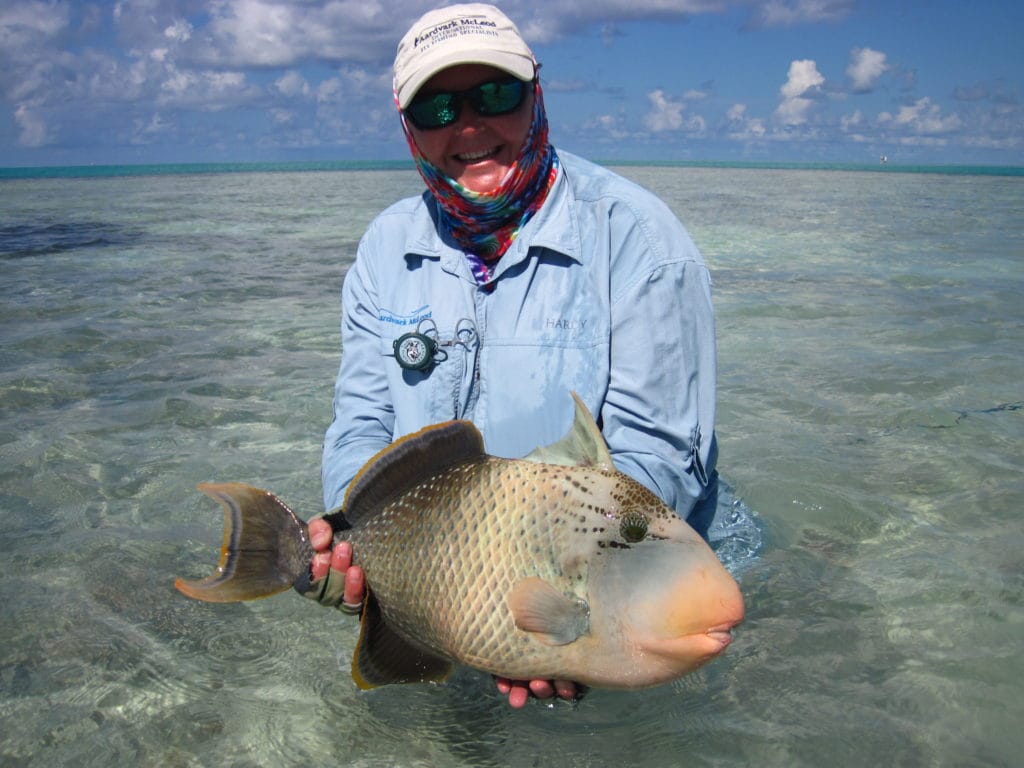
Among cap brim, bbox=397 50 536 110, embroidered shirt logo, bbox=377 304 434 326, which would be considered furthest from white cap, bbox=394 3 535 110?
embroidered shirt logo, bbox=377 304 434 326

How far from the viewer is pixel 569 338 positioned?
2846mm

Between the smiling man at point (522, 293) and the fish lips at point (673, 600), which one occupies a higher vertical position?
the smiling man at point (522, 293)

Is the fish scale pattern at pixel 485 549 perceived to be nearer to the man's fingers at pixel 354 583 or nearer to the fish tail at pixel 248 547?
the man's fingers at pixel 354 583

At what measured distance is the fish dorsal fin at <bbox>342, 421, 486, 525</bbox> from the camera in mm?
2275

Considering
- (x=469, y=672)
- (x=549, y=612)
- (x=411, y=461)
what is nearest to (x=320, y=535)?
(x=411, y=461)

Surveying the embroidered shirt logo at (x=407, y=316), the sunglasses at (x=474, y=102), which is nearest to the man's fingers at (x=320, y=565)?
the embroidered shirt logo at (x=407, y=316)

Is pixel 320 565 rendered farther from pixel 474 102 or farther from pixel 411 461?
pixel 474 102

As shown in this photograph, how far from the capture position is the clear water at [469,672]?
9.49 feet

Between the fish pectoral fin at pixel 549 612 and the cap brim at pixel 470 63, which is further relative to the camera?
the cap brim at pixel 470 63

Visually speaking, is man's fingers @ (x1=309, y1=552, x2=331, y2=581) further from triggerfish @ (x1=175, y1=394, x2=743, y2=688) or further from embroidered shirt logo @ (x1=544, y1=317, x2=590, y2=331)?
embroidered shirt logo @ (x1=544, y1=317, x2=590, y2=331)

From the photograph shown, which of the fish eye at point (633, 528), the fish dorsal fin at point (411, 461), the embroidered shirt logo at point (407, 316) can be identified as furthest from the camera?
the embroidered shirt logo at point (407, 316)

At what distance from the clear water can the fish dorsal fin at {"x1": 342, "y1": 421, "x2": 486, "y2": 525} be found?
97 centimetres

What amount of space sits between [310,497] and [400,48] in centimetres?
264

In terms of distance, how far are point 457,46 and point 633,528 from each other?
5.03ft
